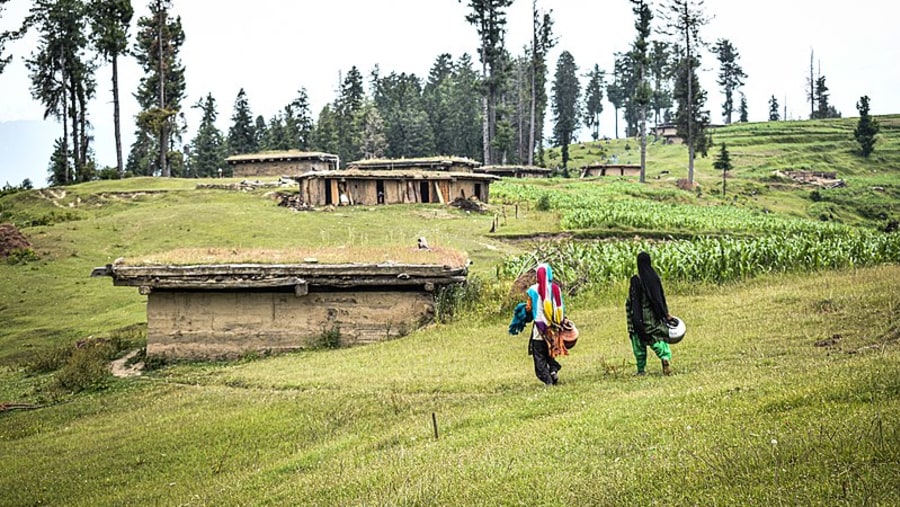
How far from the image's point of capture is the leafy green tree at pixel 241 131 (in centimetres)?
8788

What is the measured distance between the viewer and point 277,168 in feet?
205

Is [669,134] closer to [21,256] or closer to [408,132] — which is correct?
[408,132]

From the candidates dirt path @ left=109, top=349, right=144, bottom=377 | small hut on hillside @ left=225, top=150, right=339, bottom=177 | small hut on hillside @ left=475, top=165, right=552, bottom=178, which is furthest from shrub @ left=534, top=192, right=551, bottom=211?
dirt path @ left=109, top=349, right=144, bottom=377

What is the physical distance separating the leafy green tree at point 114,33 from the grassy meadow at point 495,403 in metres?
32.4

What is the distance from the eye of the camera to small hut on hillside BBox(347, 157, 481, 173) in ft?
196

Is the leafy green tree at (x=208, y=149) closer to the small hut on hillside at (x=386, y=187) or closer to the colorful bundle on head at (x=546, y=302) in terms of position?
the small hut on hillside at (x=386, y=187)

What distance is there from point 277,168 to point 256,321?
46133 mm

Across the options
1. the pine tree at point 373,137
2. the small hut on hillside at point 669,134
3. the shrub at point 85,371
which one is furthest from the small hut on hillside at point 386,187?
the small hut on hillside at point 669,134

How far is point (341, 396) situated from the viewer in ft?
39.9

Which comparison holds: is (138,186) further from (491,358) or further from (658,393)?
(658,393)

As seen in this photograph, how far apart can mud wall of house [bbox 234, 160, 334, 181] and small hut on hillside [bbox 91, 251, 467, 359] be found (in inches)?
1737

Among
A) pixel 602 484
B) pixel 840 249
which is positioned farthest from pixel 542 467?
pixel 840 249

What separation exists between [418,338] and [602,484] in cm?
1149

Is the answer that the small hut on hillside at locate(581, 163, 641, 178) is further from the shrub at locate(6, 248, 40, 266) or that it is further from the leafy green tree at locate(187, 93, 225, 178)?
the shrub at locate(6, 248, 40, 266)
